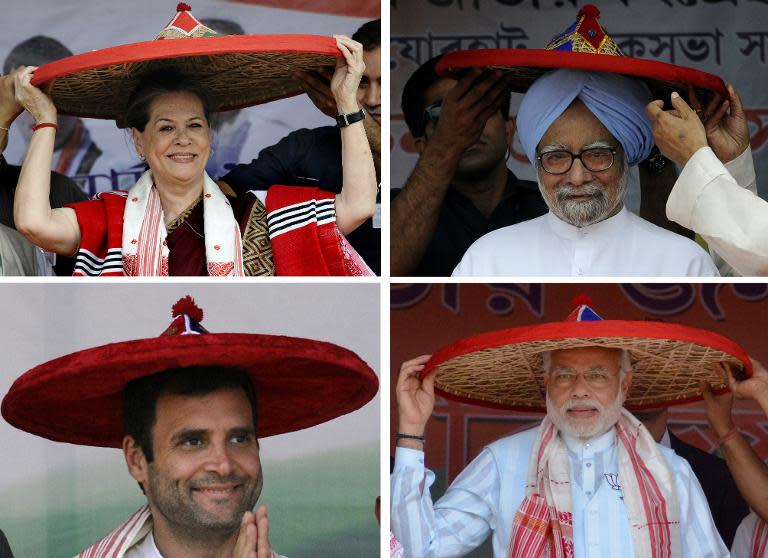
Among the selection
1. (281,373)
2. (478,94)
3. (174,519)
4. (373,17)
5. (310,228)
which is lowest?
(174,519)

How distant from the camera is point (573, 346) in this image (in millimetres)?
5133

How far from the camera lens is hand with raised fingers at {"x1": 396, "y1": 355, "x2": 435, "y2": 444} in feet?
16.6

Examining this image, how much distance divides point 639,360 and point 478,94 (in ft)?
3.35

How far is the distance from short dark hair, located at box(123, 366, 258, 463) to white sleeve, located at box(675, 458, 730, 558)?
1.25 m

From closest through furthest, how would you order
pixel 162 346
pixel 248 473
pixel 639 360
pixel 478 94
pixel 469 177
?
pixel 162 346 → pixel 248 473 → pixel 639 360 → pixel 478 94 → pixel 469 177

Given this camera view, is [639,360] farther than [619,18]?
No

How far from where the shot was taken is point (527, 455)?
208 inches

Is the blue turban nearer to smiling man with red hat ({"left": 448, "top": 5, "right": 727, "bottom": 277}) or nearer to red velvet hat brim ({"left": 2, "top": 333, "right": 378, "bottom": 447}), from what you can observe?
smiling man with red hat ({"left": 448, "top": 5, "right": 727, "bottom": 277})

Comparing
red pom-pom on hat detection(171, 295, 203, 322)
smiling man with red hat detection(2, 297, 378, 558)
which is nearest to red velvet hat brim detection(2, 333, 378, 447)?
smiling man with red hat detection(2, 297, 378, 558)

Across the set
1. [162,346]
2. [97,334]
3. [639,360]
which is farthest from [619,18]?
[162,346]

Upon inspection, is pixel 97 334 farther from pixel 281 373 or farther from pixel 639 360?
pixel 639 360

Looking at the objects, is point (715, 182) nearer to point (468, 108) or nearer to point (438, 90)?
point (468, 108)

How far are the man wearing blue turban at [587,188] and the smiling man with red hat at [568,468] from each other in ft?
1.21

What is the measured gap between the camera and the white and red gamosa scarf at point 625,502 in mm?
5016
